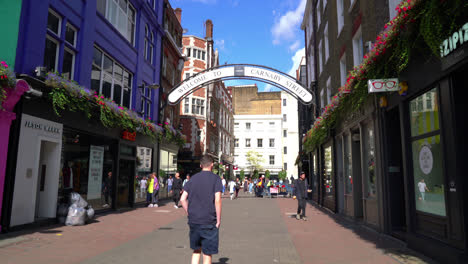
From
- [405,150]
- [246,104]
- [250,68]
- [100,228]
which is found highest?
[246,104]

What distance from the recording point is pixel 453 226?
532cm

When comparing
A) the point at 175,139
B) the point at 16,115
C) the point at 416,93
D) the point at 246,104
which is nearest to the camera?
the point at 416,93

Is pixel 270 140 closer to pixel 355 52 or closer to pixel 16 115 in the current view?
pixel 355 52

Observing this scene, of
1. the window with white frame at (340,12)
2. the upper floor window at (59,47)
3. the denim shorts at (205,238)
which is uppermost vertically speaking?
the window with white frame at (340,12)

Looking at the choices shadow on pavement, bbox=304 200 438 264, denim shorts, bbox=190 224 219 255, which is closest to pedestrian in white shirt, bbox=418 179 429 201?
shadow on pavement, bbox=304 200 438 264

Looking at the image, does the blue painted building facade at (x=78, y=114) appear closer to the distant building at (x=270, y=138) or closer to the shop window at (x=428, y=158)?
the shop window at (x=428, y=158)

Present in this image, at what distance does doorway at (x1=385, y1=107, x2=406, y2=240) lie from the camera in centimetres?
822

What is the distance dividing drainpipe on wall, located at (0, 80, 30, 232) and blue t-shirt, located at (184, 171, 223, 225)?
6110 millimetres

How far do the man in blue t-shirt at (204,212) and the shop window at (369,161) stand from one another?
6.92m

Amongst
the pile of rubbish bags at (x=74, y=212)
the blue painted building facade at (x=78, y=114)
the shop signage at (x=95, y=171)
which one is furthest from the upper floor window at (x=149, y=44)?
the pile of rubbish bags at (x=74, y=212)

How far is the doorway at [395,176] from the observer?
8.22m

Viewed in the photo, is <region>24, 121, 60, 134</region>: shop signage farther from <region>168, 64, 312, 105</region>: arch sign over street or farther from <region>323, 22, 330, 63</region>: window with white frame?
<region>323, 22, 330, 63</region>: window with white frame

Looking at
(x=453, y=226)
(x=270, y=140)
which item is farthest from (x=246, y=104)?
(x=453, y=226)

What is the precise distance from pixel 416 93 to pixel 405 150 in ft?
4.14
